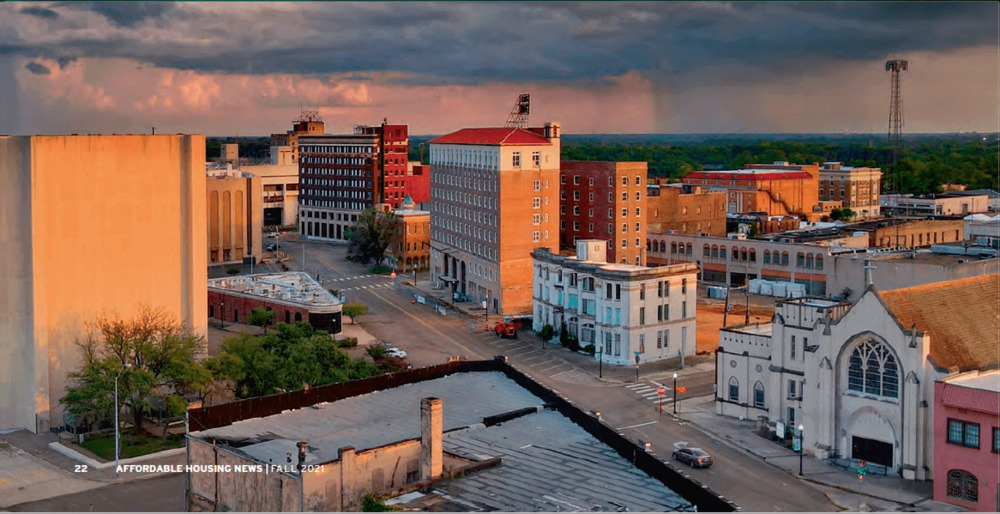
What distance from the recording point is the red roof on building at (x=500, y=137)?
99.1m

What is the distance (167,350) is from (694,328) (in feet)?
120

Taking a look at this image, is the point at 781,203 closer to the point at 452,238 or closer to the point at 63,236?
the point at 452,238

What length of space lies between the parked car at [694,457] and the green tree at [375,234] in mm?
74850

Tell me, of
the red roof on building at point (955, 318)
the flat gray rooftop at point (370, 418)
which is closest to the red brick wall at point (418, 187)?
the red roof on building at point (955, 318)

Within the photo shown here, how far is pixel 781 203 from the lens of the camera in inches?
6073

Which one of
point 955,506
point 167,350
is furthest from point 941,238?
point 167,350

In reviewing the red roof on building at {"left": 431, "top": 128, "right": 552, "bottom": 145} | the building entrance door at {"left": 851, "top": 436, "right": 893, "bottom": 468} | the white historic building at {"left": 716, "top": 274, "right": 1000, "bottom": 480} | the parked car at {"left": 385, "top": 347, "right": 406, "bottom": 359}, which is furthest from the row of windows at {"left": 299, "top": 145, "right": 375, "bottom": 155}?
the building entrance door at {"left": 851, "top": 436, "right": 893, "bottom": 468}

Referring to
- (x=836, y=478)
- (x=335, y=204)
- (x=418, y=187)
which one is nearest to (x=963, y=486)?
(x=836, y=478)

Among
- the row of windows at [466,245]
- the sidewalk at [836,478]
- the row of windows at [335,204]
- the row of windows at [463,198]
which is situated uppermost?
the row of windows at [463,198]

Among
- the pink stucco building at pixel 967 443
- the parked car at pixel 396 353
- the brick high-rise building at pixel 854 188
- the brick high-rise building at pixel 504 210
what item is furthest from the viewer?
the brick high-rise building at pixel 854 188

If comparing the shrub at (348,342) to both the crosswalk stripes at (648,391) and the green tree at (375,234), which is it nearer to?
the crosswalk stripes at (648,391)

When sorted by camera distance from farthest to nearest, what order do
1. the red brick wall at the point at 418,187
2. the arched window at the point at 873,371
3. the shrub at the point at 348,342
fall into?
the red brick wall at the point at 418,187, the shrub at the point at 348,342, the arched window at the point at 873,371

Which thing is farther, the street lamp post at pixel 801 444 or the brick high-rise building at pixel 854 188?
the brick high-rise building at pixel 854 188

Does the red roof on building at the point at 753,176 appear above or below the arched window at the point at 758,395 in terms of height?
above
